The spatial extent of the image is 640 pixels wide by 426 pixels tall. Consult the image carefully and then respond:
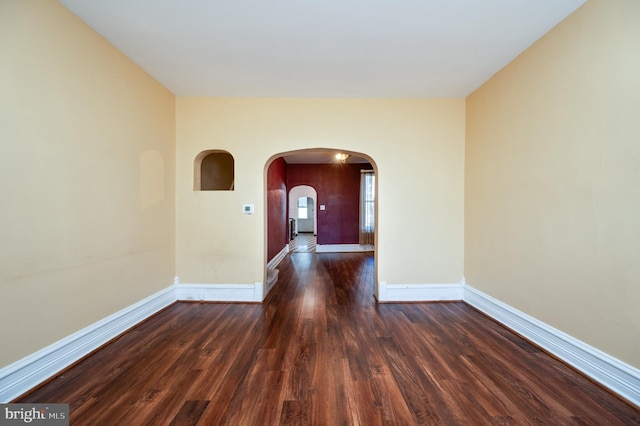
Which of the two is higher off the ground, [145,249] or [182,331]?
[145,249]

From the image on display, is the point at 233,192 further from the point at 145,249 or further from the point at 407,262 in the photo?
the point at 407,262

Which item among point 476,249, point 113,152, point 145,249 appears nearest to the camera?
point 113,152

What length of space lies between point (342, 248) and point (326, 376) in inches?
244

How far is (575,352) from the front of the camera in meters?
1.88

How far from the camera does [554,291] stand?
2072 millimetres

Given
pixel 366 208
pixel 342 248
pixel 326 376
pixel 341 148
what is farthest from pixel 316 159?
pixel 326 376

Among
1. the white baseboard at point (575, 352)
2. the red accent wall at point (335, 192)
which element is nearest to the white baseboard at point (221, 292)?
the white baseboard at point (575, 352)

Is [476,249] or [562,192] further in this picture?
[476,249]

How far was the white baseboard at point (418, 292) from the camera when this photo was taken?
3.30 metres

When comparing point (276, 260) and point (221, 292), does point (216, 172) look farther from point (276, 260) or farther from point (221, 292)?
point (276, 260)

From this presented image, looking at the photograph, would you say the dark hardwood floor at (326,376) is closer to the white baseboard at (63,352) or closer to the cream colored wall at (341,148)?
the white baseboard at (63,352)

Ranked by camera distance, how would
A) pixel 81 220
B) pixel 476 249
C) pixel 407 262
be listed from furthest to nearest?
pixel 407 262, pixel 476 249, pixel 81 220

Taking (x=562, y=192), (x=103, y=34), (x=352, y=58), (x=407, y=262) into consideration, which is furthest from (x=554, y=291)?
(x=103, y=34)

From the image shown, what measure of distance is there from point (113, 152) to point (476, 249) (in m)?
4.22
